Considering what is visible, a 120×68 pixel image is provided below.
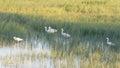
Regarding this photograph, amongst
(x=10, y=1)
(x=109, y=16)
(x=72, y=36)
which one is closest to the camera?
(x=72, y=36)

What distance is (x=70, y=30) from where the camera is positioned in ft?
47.1

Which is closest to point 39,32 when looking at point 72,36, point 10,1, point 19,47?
point 72,36

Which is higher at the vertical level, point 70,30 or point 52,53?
point 52,53

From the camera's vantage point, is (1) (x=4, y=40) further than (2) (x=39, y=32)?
No

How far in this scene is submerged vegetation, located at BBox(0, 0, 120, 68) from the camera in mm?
10938

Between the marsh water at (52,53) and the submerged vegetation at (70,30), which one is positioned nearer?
the marsh water at (52,53)

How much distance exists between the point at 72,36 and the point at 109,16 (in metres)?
3.51

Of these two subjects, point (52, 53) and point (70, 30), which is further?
point (70, 30)

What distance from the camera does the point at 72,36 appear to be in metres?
13.7

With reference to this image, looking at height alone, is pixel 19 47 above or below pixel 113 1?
above

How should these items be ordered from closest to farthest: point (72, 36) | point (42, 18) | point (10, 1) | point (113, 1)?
point (72, 36)
point (42, 18)
point (10, 1)
point (113, 1)

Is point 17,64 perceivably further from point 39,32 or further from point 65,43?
point 39,32

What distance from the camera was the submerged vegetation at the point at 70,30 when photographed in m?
10.9

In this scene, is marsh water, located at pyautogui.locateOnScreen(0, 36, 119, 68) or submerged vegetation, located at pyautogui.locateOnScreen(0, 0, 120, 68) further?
submerged vegetation, located at pyautogui.locateOnScreen(0, 0, 120, 68)
